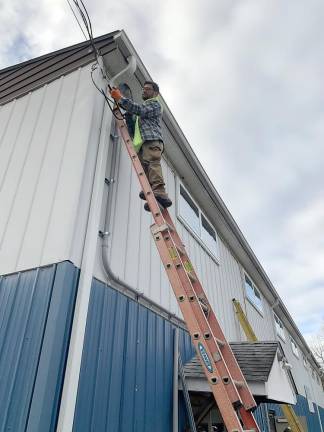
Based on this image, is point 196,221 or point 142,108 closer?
point 142,108

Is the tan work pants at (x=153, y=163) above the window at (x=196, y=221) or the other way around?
the other way around

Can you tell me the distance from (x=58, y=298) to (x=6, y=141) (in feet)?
9.61

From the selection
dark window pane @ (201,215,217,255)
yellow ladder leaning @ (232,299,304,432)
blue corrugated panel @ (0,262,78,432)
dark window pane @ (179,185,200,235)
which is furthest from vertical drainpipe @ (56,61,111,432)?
yellow ladder leaning @ (232,299,304,432)

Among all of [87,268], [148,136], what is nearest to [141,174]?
[148,136]

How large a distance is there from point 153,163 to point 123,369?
7.69 feet

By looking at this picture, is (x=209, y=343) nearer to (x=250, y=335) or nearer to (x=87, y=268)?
(x=87, y=268)

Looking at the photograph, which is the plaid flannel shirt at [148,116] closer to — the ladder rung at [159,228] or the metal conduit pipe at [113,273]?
the metal conduit pipe at [113,273]

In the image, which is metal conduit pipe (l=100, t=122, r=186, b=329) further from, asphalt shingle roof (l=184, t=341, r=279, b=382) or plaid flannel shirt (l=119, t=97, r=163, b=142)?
asphalt shingle roof (l=184, t=341, r=279, b=382)

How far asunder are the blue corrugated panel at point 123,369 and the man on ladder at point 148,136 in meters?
1.46

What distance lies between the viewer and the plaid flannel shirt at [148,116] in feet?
13.2

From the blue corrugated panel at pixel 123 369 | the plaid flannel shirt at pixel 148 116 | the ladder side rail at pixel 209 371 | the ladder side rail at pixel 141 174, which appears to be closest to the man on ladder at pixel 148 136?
the plaid flannel shirt at pixel 148 116

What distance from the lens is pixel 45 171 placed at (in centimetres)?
369

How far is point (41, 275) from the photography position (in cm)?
287

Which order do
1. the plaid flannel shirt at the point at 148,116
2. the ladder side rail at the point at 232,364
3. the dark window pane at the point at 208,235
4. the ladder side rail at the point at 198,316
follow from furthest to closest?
the dark window pane at the point at 208,235 < the plaid flannel shirt at the point at 148,116 < the ladder side rail at the point at 232,364 < the ladder side rail at the point at 198,316
